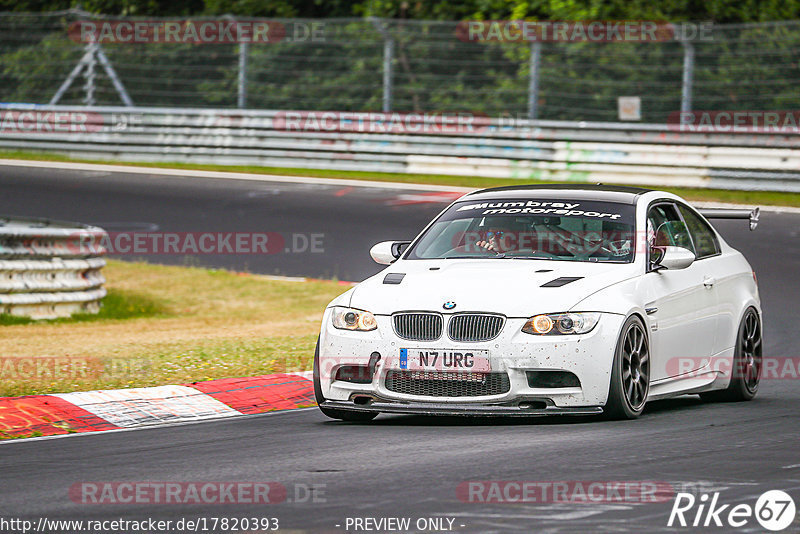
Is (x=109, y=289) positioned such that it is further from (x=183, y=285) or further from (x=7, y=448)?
(x=7, y=448)

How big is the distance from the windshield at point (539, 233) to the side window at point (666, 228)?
21 cm

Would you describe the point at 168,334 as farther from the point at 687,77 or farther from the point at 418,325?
the point at 687,77

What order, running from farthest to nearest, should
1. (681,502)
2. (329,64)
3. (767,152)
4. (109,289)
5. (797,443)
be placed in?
(329,64)
(767,152)
(109,289)
(797,443)
(681,502)

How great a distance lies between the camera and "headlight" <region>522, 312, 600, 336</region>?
8.19m

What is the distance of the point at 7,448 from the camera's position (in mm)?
7945

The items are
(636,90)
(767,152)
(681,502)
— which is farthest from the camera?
(636,90)

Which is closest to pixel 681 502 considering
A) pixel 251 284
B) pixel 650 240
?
pixel 650 240

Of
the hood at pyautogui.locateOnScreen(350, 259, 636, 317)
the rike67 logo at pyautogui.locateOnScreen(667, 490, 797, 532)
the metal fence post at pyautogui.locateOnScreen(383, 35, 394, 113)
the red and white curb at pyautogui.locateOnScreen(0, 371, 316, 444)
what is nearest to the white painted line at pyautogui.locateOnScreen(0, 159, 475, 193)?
the metal fence post at pyautogui.locateOnScreen(383, 35, 394, 113)

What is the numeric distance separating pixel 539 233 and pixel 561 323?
50.2 inches

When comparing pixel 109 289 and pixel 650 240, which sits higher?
pixel 650 240

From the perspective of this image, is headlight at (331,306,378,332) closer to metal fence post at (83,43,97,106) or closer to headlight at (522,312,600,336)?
headlight at (522,312,600,336)

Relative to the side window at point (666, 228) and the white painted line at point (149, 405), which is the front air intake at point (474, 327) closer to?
the side window at point (666, 228)

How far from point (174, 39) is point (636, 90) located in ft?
34.9

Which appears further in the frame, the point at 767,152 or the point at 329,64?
the point at 329,64
